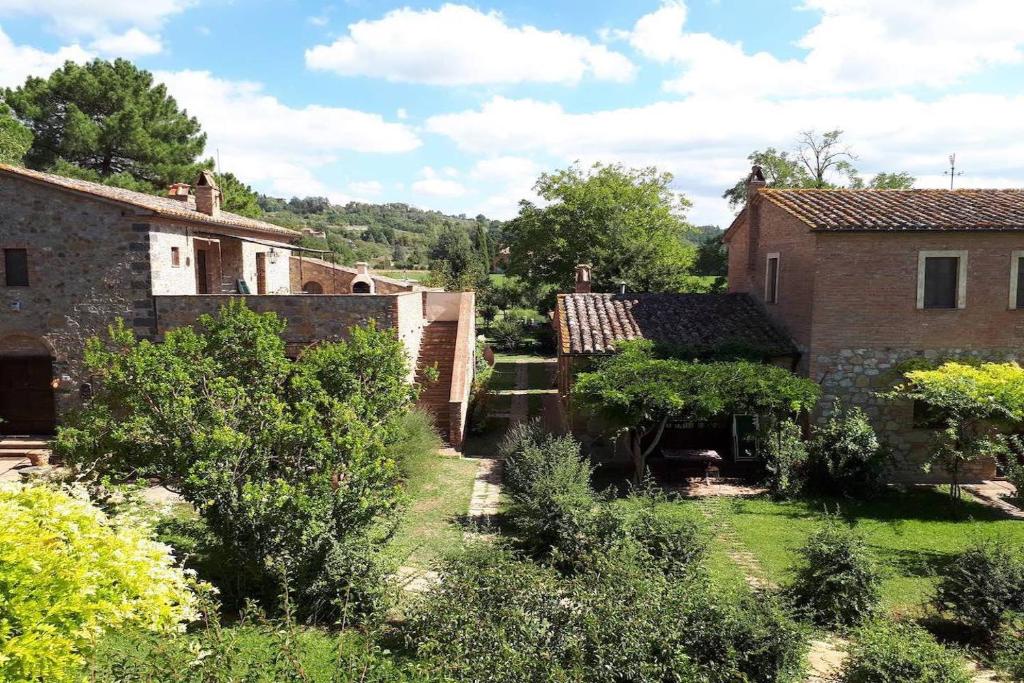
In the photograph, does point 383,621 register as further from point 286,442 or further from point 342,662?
point 286,442

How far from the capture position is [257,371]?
10891 millimetres

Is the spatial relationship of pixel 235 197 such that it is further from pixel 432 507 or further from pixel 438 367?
pixel 432 507

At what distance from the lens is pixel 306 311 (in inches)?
656

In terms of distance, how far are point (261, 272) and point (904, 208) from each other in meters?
20.2

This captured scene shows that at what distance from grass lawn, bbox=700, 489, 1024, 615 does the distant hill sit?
44075mm

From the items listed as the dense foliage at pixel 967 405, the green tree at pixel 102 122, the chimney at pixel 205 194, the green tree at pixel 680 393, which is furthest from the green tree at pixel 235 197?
the dense foliage at pixel 967 405

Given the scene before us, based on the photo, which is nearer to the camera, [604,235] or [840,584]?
[840,584]

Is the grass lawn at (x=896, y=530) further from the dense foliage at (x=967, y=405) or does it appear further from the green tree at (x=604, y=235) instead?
the green tree at (x=604, y=235)

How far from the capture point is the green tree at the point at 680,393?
522 inches

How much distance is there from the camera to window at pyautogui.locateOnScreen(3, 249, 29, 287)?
1667 centimetres

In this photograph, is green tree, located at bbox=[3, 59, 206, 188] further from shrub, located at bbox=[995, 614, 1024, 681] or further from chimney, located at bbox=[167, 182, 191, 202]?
shrub, located at bbox=[995, 614, 1024, 681]

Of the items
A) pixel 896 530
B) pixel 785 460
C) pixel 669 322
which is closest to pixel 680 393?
pixel 785 460

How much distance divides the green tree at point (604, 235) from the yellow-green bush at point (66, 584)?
25.6 meters

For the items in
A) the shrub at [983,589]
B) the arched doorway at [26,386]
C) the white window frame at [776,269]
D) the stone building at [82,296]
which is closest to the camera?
the shrub at [983,589]
